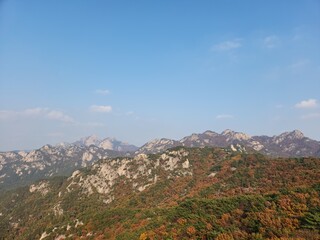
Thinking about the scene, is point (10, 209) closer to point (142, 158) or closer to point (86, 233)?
point (142, 158)

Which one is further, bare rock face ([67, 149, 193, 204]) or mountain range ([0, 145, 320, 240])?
bare rock face ([67, 149, 193, 204])

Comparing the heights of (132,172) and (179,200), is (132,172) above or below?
below

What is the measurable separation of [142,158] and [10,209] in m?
83.9

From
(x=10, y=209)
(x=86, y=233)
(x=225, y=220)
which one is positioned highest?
(x=225, y=220)

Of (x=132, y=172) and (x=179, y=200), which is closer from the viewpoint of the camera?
Result: (x=179, y=200)

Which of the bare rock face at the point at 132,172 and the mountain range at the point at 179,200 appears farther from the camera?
the bare rock face at the point at 132,172

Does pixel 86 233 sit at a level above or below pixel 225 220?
below

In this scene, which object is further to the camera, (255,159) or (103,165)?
(103,165)

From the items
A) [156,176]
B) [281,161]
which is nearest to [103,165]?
[156,176]

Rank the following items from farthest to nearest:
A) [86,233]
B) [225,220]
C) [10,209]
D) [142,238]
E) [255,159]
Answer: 1. [10,209]
2. [255,159]
3. [86,233]
4. [142,238]
5. [225,220]

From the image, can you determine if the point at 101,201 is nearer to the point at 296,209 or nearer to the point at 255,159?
the point at 255,159

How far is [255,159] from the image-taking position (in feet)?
260

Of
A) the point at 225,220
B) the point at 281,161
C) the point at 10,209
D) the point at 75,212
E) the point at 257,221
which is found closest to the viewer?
the point at 257,221

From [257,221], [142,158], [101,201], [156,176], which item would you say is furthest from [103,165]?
[257,221]
